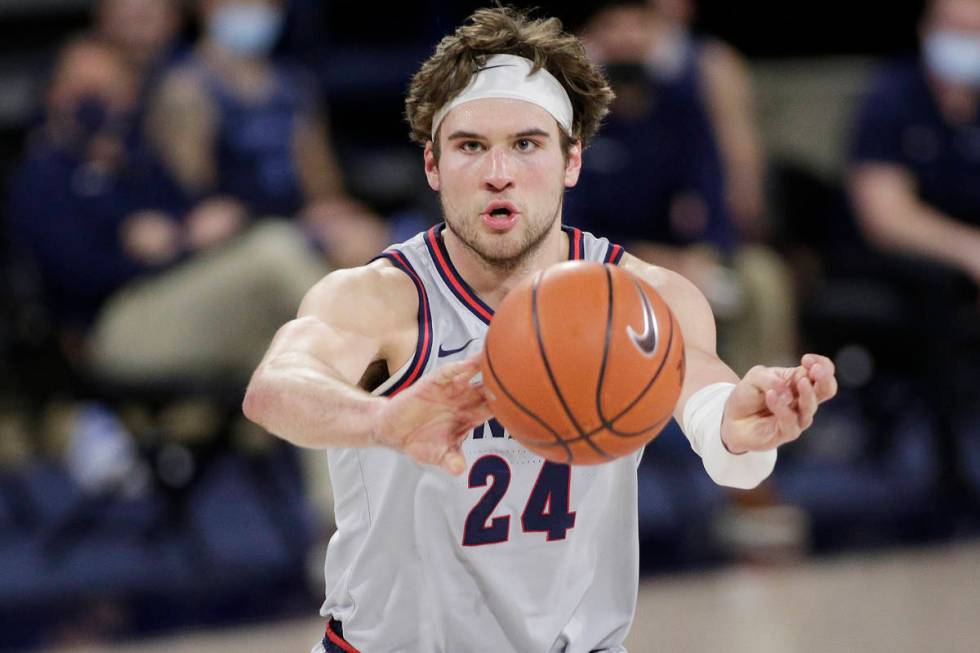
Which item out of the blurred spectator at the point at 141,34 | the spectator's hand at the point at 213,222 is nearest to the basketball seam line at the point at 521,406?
the spectator's hand at the point at 213,222

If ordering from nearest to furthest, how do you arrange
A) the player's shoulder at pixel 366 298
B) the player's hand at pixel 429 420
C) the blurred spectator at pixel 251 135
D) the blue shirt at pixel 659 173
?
the player's hand at pixel 429 420 → the player's shoulder at pixel 366 298 → the blurred spectator at pixel 251 135 → the blue shirt at pixel 659 173

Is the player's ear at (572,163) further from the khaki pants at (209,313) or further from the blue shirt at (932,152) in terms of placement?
the blue shirt at (932,152)

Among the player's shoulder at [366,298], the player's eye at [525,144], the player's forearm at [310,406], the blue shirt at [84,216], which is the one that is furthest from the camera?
the blue shirt at [84,216]

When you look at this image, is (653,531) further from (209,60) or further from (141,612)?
(209,60)

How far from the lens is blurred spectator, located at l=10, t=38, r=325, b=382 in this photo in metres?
7.14

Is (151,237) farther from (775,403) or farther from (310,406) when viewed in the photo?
(775,403)

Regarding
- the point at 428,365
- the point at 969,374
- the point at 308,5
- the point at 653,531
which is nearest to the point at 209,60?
the point at 308,5

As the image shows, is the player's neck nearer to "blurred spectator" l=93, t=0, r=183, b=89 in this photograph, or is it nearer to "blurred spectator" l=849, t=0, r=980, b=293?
"blurred spectator" l=93, t=0, r=183, b=89

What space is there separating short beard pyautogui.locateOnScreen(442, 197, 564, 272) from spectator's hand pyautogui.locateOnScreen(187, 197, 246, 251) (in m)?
4.02

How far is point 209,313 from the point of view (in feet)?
23.6

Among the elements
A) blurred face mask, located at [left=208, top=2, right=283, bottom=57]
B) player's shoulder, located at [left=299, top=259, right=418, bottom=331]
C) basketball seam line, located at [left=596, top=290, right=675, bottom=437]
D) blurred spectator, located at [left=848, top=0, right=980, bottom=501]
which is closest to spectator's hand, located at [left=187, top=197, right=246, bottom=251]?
blurred face mask, located at [left=208, top=2, right=283, bottom=57]

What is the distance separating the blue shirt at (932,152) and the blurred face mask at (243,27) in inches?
122

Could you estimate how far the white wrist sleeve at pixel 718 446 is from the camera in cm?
313

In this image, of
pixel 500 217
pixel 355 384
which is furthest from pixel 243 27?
pixel 355 384
